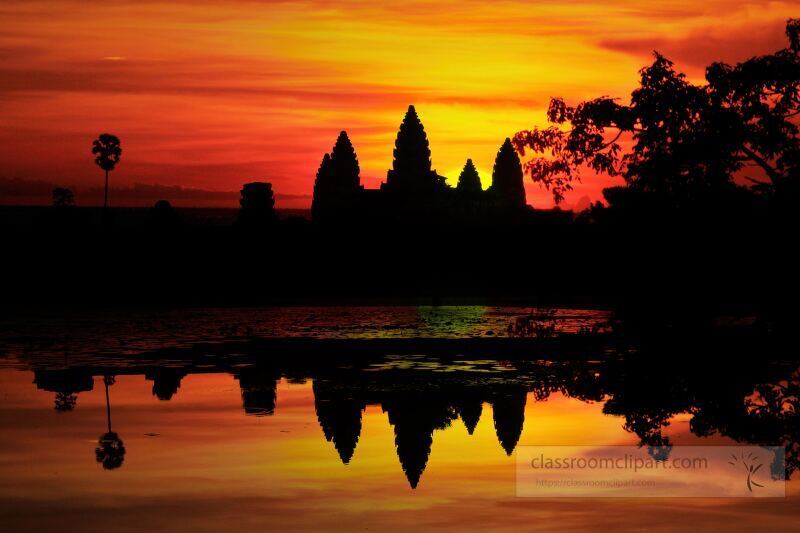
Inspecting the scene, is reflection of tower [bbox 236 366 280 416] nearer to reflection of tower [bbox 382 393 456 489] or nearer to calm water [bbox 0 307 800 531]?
calm water [bbox 0 307 800 531]

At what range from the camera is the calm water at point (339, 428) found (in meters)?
10.7

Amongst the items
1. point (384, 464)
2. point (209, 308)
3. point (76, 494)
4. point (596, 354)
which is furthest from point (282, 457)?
point (209, 308)

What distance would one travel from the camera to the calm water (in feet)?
35.0

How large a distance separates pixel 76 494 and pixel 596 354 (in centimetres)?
1614

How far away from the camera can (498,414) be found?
16859 millimetres

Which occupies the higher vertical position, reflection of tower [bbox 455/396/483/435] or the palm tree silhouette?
reflection of tower [bbox 455/396/483/435]

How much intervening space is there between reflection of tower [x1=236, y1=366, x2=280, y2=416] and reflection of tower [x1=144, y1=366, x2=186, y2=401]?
1012mm

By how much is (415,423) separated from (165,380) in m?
6.35

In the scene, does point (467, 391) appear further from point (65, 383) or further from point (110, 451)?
point (110, 451)

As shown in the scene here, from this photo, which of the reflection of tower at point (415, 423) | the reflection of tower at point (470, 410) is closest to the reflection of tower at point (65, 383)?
the reflection of tower at point (415, 423)

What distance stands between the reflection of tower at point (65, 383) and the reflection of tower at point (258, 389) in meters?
2.36

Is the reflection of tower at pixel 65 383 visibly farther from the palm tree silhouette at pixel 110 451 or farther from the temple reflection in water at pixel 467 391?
the palm tree silhouette at pixel 110 451

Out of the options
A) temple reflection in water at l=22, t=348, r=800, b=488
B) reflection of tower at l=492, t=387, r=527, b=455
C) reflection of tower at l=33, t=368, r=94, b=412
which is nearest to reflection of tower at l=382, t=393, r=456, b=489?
temple reflection in water at l=22, t=348, r=800, b=488

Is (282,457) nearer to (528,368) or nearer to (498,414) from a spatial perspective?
(498,414)
